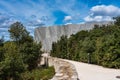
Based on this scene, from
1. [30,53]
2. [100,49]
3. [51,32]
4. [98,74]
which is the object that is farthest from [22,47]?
[51,32]

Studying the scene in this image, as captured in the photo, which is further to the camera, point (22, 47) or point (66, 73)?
point (22, 47)

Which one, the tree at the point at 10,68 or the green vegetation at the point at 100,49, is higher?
the green vegetation at the point at 100,49

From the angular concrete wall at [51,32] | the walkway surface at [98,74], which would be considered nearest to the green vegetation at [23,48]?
the walkway surface at [98,74]

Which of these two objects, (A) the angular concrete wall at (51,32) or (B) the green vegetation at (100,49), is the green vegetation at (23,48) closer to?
(B) the green vegetation at (100,49)

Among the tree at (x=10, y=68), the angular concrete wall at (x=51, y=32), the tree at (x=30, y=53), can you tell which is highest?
the angular concrete wall at (x=51, y=32)

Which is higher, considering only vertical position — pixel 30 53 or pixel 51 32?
pixel 51 32

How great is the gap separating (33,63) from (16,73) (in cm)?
1093

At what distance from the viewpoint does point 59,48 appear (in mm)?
35750

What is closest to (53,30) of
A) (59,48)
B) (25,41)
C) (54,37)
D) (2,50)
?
(54,37)

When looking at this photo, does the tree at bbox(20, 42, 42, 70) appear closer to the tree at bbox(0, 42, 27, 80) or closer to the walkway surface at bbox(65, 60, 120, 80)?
the tree at bbox(0, 42, 27, 80)

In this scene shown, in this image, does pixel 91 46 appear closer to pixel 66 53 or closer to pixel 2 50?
pixel 2 50

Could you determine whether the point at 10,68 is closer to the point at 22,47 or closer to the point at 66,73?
the point at 22,47

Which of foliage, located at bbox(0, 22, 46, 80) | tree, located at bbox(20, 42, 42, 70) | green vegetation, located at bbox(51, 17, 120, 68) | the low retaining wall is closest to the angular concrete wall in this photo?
green vegetation, located at bbox(51, 17, 120, 68)

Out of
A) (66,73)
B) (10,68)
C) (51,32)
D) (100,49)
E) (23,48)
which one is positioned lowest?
(10,68)
